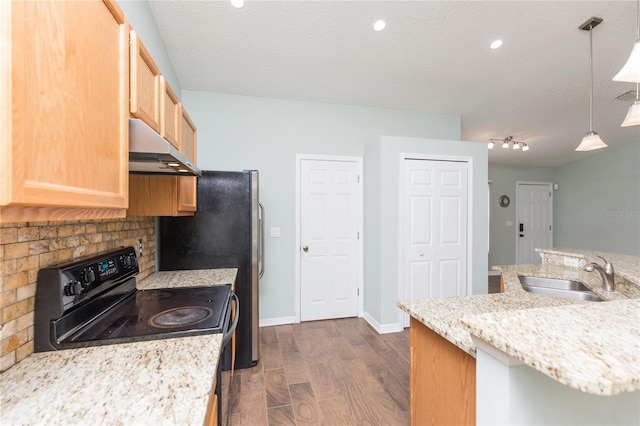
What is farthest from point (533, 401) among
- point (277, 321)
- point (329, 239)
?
point (277, 321)

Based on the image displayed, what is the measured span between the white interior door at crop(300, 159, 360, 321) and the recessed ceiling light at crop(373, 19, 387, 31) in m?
1.55

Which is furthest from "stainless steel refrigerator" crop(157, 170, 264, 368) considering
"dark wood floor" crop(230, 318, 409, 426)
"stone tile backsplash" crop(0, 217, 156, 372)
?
"stone tile backsplash" crop(0, 217, 156, 372)

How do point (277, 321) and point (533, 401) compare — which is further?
point (277, 321)

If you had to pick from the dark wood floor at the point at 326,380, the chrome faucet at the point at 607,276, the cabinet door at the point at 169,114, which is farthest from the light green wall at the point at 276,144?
the chrome faucet at the point at 607,276

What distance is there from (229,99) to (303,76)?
92 centimetres

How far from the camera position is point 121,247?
1.77m

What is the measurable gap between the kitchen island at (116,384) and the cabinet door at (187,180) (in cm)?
107

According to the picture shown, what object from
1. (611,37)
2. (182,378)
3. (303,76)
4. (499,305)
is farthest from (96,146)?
(611,37)

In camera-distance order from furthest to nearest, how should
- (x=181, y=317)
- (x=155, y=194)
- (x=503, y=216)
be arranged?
Result: (x=503, y=216), (x=155, y=194), (x=181, y=317)

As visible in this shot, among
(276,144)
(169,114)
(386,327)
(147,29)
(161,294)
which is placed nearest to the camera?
(169,114)

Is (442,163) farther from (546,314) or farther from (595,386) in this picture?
(595,386)

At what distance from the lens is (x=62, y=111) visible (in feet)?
2.11

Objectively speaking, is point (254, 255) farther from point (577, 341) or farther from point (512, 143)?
point (512, 143)

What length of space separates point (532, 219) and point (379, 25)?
624cm
